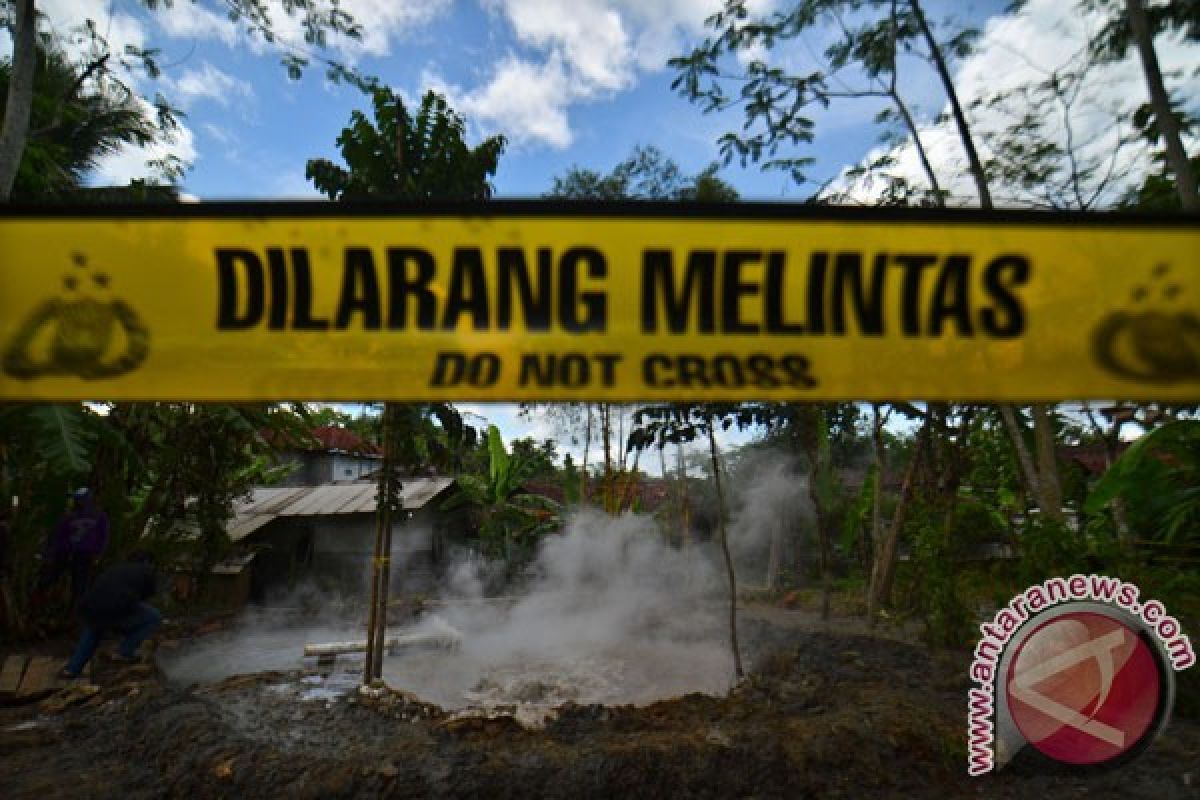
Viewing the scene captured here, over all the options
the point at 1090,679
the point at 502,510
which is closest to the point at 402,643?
the point at 502,510

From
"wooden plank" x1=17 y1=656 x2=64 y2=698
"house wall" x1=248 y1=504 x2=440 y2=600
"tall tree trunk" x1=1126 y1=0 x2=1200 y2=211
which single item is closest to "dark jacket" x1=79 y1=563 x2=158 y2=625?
"wooden plank" x1=17 y1=656 x2=64 y2=698

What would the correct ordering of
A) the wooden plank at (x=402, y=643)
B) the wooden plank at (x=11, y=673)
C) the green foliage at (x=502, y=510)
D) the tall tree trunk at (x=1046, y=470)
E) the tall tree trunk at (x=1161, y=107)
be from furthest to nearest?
Result: the green foliage at (x=502, y=510), the wooden plank at (x=402, y=643), the tall tree trunk at (x=1046, y=470), the wooden plank at (x=11, y=673), the tall tree trunk at (x=1161, y=107)

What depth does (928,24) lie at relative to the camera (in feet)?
36.1

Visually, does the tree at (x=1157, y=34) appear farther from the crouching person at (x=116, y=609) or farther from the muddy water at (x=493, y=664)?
the crouching person at (x=116, y=609)

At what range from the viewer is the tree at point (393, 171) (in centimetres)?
727

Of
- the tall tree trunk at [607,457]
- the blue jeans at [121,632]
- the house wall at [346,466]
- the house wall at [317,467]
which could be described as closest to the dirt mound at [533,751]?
the blue jeans at [121,632]

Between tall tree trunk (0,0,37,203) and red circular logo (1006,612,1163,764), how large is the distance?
8.41 m

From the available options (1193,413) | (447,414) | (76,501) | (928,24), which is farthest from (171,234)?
(928,24)

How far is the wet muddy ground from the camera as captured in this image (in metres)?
4.84

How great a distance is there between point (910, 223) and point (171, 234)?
311 centimetres

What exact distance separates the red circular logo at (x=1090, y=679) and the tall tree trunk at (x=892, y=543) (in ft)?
25.0

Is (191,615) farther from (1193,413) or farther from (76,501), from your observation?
(1193,413)

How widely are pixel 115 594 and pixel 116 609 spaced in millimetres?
181

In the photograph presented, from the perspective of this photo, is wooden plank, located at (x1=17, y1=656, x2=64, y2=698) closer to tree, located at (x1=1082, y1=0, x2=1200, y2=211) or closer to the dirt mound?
the dirt mound
